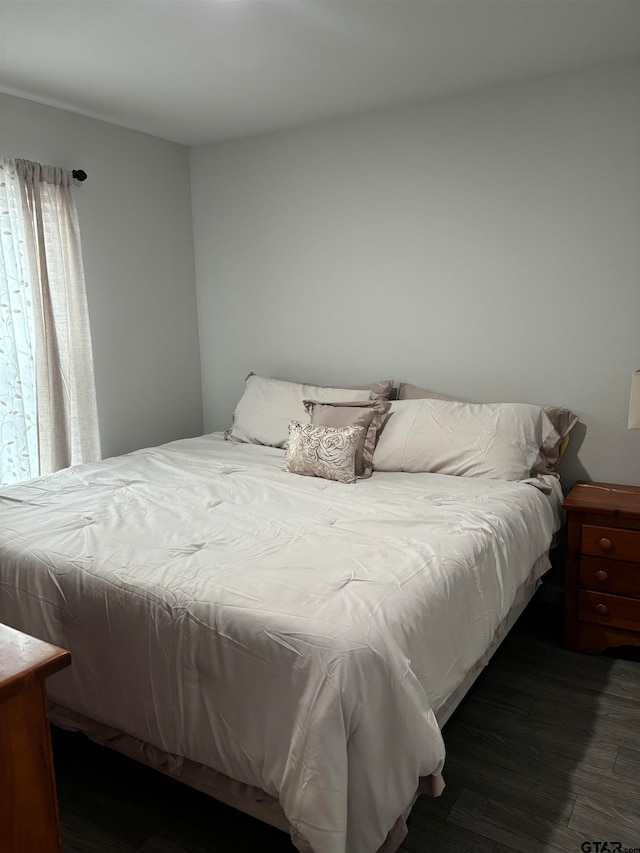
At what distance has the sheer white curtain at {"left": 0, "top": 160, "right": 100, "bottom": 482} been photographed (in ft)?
10.1

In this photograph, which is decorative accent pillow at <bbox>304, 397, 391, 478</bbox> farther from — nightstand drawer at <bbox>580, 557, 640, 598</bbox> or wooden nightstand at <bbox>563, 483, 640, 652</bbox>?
nightstand drawer at <bbox>580, 557, 640, 598</bbox>

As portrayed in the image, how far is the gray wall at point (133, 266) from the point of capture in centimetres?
331

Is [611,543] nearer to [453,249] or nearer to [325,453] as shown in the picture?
[325,453]

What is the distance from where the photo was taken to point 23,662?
98 centimetres

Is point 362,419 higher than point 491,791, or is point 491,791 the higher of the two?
point 362,419

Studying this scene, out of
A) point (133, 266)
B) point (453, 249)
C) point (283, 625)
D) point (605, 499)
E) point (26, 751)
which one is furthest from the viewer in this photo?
point (133, 266)

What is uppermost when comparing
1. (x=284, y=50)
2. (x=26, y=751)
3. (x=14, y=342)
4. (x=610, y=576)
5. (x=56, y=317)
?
(x=284, y=50)

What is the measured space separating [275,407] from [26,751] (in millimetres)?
2590

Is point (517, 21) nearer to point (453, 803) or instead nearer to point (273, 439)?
point (273, 439)

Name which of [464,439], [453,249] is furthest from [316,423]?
[453,249]

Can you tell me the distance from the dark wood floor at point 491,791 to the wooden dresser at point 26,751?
0.81 m

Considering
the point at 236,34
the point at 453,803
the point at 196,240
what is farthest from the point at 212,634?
the point at 196,240

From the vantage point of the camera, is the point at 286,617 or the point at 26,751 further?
the point at 286,617

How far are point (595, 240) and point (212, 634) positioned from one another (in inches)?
93.8
